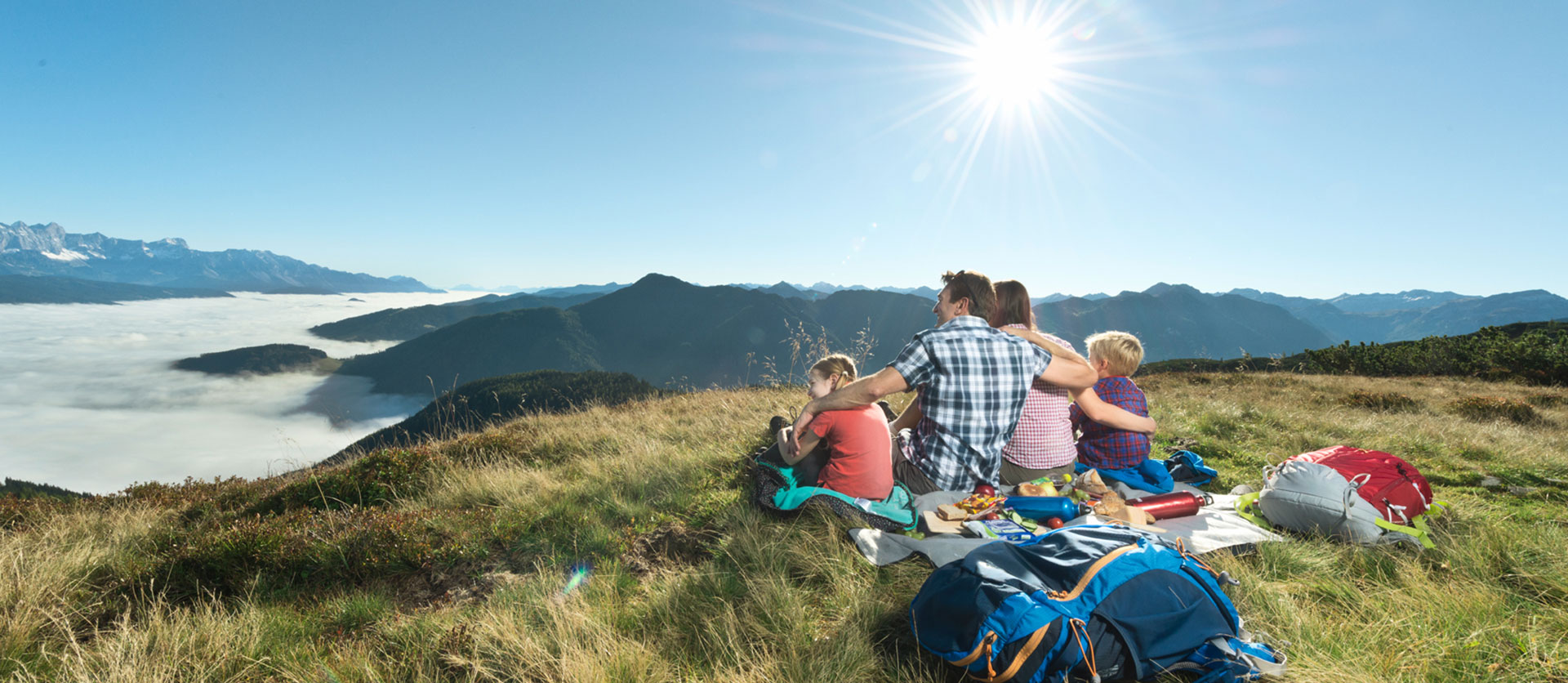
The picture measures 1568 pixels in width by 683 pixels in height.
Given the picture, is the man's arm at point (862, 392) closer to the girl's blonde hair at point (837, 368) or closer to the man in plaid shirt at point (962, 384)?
the man in plaid shirt at point (962, 384)

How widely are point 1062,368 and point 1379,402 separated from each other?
37.2 ft

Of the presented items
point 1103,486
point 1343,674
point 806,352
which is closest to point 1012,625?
point 1343,674

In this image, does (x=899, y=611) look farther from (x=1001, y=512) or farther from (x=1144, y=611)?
(x=1001, y=512)

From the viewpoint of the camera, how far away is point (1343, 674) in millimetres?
1925

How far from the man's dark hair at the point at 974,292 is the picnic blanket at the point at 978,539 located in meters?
1.33

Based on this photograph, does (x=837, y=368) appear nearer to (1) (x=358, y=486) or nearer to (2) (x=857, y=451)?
(2) (x=857, y=451)

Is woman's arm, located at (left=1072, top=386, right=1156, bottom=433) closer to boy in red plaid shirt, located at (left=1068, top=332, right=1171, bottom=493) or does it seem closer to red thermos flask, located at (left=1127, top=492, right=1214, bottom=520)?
boy in red plaid shirt, located at (left=1068, top=332, right=1171, bottom=493)

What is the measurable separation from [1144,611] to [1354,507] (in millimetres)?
2297

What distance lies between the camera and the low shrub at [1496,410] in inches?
365

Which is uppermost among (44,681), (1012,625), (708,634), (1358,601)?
(1012,625)

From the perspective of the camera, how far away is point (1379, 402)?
10508 mm

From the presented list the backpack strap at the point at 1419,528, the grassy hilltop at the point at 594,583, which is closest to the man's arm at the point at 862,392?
the grassy hilltop at the point at 594,583

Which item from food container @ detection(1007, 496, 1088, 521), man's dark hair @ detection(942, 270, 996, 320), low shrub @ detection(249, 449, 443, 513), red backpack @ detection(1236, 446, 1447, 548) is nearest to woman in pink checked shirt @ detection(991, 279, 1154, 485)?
man's dark hair @ detection(942, 270, 996, 320)

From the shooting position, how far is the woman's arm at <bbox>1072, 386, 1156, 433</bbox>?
410cm
